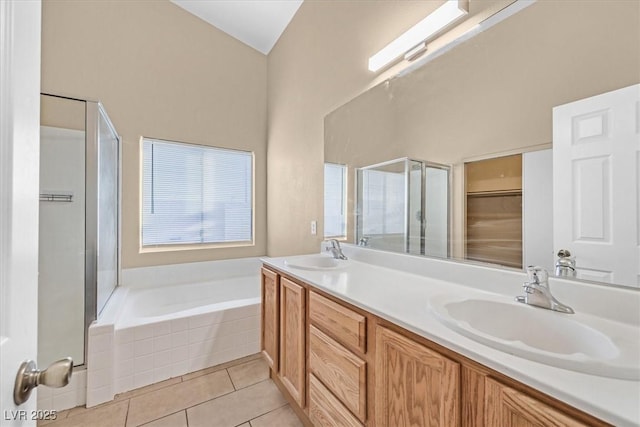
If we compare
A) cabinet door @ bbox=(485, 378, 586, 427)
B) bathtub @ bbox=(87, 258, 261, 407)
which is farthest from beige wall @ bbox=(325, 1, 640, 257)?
bathtub @ bbox=(87, 258, 261, 407)

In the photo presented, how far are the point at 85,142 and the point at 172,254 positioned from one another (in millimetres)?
1358

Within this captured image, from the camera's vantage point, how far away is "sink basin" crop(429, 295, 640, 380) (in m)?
0.57

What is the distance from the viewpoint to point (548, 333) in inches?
33.6

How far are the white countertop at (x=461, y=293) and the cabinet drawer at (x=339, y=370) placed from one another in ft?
0.73

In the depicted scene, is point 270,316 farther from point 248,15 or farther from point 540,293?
point 248,15

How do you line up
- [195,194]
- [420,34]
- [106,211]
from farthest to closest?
[195,194] < [106,211] < [420,34]

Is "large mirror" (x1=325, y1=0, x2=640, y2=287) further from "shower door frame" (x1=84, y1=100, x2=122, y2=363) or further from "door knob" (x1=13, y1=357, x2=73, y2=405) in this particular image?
"shower door frame" (x1=84, y1=100, x2=122, y2=363)

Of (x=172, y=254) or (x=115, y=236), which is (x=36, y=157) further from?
(x=172, y=254)

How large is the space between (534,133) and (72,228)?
2.77m

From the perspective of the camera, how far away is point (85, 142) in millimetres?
1922

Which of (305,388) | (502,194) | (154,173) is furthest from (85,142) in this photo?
(502,194)

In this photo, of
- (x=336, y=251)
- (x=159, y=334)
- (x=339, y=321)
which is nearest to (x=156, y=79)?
(x=159, y=334)

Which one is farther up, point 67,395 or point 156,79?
point 156,79

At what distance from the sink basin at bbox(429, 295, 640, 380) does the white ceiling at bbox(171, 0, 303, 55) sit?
293 centimetres
